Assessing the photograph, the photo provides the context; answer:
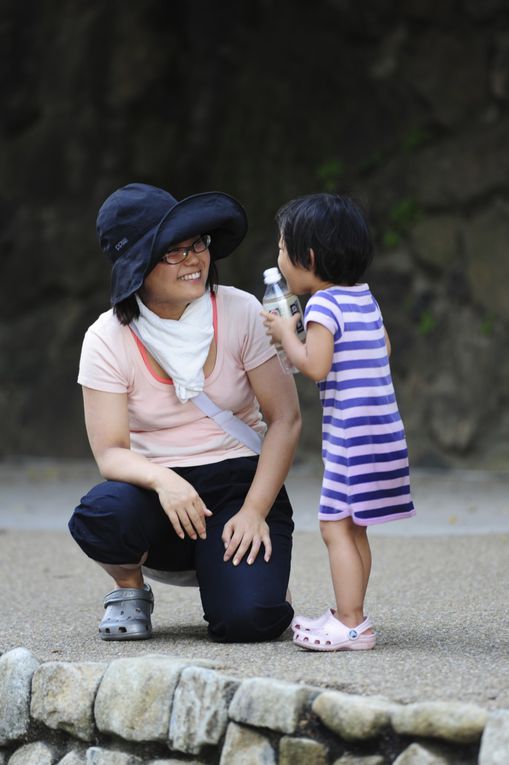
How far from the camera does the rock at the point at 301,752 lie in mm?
2281

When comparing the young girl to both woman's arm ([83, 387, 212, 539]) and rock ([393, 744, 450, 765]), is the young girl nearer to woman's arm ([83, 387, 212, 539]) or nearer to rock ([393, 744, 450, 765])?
woman's arm ([83, 387, 212, 539])

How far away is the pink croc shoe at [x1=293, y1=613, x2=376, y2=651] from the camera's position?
276 cm

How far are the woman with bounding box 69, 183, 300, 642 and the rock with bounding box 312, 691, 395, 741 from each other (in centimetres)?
70

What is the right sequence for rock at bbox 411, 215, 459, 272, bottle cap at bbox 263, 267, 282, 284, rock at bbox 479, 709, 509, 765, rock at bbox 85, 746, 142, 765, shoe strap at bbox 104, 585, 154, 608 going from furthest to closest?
rock at bbox 411, 215, 459, 272 < shoe strap at bbox 104, 585, 154, 608 < bottle cap at bbox 263, 267, 282, 284 < rock at bbox 85, 746, 142, 765 < rock at bbox 479, 709, 509, 765

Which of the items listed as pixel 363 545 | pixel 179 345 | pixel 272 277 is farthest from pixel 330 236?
pixel 363 545

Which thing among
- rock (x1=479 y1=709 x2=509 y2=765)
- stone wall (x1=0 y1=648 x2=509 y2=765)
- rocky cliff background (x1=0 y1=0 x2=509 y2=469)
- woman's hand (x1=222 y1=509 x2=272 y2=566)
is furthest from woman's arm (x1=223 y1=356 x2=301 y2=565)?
rocky cliff background (x1=0 y1=0 x2=509 y2=469)

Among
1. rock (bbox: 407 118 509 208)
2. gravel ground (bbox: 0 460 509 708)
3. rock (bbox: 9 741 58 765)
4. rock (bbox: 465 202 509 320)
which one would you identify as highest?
rock (bbox: 407 118 509 208)

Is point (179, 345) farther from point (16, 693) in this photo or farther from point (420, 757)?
point (420, 757)

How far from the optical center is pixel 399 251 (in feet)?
22.7

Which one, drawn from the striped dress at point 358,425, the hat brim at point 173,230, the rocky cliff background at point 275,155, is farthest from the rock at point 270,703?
the rocky cliff background at point 275,155

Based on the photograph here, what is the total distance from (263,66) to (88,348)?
451 cm

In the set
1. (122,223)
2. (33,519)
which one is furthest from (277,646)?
(33,519)

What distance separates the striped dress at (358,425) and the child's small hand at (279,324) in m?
0.05

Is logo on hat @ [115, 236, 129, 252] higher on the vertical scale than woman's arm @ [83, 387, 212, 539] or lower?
higher
